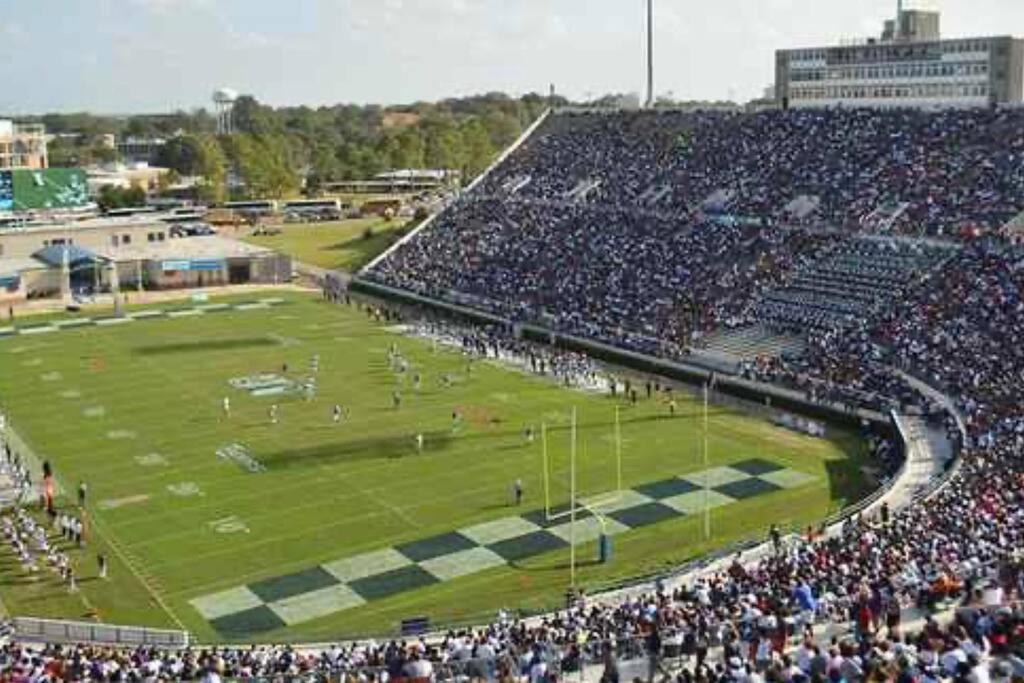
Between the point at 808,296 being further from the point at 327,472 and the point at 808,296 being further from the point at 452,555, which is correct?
the point at 452,555

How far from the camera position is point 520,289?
Result: 6375 centimetres

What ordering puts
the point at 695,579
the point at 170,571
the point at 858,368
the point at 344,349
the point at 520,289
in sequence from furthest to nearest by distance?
the point at 520,289, the point at 344,349, the point at 858,368, the point at 170,571, the point at 695,579

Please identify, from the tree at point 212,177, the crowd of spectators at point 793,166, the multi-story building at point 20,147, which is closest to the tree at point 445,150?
the tree at point 212,177

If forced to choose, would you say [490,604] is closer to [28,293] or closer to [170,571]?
[170,571]

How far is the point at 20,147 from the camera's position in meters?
116

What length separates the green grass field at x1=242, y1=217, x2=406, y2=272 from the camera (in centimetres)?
8362

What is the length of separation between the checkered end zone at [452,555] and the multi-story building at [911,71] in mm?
40009

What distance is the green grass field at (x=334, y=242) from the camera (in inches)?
3292

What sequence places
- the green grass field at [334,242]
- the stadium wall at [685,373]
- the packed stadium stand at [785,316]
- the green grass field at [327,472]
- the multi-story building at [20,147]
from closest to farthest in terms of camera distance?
the packed stadium stand at [785,316], the green grass field at [327,472], the stadium wall at [685,373], the green grass field at [334,242], the multi-story building at [20,147]

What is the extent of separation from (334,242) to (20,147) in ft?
145

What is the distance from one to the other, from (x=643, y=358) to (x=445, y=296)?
18.7m

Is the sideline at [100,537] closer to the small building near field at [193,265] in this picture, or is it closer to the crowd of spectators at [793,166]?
the small building near field at [193,265]

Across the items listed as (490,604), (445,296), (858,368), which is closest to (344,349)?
(445,296)

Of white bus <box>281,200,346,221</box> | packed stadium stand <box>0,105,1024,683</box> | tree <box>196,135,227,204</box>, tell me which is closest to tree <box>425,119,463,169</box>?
white bus <box>281,200,346,221</box>
